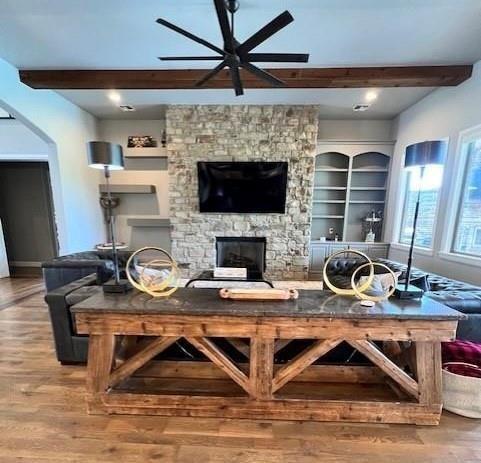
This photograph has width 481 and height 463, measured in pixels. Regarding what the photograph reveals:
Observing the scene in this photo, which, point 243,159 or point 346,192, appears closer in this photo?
point 243,159

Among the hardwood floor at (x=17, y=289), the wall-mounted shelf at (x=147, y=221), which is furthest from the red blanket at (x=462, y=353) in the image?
the hardwood floor at (x=17, y=289)

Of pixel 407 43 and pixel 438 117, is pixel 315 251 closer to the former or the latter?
pixel 438 117

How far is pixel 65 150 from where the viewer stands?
4367 millimetres

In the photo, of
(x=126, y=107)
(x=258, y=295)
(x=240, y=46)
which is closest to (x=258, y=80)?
(x=240, y=46)

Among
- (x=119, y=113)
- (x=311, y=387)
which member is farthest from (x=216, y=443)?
(x=119, y=113)

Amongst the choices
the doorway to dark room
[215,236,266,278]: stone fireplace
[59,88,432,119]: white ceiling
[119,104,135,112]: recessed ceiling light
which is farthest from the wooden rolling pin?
the doorway to dark room

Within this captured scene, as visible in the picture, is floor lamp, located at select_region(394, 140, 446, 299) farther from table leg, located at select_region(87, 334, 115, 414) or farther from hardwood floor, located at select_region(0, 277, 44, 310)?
hardwood floor, located at select_region(0, 277, 44, 310)

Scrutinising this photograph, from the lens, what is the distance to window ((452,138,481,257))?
3.28 meters

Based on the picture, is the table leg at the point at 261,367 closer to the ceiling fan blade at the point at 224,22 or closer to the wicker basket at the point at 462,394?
the wicker basket at the point at 462,394

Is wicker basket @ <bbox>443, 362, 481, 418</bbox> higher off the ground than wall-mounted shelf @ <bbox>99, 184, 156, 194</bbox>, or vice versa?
→ wall-mounted shelf @ <bbox>99, 184, 156, 194</bbox>

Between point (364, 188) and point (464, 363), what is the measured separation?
3.93 meters

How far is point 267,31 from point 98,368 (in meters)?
2.68

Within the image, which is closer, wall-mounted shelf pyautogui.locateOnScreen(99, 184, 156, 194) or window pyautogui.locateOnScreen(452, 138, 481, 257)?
window pyautogui.locateOnScreen(452, 138, 481, 257)

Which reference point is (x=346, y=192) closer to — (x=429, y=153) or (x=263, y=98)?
(x=263, y=98)
